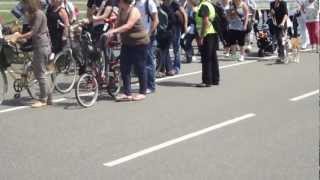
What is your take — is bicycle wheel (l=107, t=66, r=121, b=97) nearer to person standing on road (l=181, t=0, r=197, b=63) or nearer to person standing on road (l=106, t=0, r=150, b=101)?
person standing on road (l=106, t=0, r=150, b=101)

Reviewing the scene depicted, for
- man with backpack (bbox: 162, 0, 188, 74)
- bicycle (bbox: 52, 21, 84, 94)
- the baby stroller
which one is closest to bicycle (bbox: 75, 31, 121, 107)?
bicycle (bbox: 52, 21, 84, 94)

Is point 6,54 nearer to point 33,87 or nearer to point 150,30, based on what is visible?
point 33,87

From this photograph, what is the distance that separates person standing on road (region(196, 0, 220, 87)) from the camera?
37.7 ft

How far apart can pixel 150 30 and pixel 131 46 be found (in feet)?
2.81

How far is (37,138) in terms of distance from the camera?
786 centimetres

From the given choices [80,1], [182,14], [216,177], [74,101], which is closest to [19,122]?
[74,101]

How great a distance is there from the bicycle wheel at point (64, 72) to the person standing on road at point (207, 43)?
2302 mm

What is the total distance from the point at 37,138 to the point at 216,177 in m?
2.65

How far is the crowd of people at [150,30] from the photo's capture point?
9.80m

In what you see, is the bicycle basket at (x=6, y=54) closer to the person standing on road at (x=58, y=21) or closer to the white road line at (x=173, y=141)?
the person standing on road at (x=58, y=21)

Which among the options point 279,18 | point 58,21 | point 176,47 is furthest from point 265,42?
point 58,21

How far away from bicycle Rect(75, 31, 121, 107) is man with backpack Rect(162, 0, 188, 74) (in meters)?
2.63

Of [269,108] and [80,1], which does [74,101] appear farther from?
Result: [80,1]

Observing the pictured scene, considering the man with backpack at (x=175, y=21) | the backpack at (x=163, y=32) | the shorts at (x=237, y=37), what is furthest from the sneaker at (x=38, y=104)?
the shorts at (x=237, y=37)
